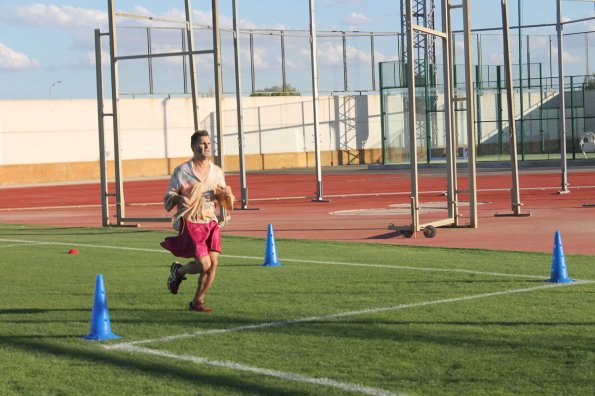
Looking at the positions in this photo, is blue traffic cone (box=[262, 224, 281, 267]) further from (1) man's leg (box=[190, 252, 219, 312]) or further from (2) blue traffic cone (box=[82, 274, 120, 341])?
(2) blue traffic cone (box=[82, 274, 120, 341])

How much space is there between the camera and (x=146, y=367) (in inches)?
321

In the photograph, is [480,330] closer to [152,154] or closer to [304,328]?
[304,328]

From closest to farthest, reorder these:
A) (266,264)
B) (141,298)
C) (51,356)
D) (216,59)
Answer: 1. (51,356)
2. (141,298)
3. (266,264)
4. (216,59)

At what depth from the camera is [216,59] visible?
2194 cm

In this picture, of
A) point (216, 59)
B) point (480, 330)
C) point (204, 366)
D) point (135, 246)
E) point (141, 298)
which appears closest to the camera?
point (204, 366)

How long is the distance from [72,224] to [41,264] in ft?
31.9

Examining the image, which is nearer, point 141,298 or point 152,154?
point 141,298

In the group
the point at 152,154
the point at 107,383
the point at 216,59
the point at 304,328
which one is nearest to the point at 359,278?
the point at 304,328

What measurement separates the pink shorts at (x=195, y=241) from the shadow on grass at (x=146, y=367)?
68.9 inches

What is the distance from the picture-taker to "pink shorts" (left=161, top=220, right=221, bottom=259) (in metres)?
10.7

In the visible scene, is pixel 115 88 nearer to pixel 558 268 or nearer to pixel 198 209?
pixel 198 209

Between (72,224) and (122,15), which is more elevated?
(122,15)

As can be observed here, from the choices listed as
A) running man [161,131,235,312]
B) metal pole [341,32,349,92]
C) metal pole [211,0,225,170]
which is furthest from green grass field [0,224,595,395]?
metal pole [341,32,349,92]

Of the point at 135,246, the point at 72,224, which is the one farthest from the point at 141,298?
the point at 72,224
